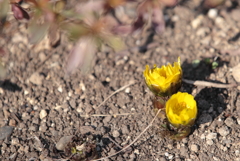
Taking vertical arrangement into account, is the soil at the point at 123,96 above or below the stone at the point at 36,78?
below

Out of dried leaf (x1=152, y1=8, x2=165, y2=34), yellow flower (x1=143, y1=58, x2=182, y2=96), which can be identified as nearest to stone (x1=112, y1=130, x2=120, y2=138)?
yellow flower (x1=143, y1=58, x2=182, y2=96)

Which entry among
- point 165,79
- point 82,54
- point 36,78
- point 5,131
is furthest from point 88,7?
point 5,131

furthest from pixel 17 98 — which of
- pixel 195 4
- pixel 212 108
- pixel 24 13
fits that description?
pixel 195 4

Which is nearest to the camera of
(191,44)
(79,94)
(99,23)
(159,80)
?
(159,80)

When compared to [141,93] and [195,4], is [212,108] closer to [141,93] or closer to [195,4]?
[141,93]

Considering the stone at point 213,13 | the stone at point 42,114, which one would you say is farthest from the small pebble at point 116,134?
the stone at point 213,13

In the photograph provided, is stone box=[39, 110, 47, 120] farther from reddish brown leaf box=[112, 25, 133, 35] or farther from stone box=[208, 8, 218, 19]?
stone box=[208, 8, 218, 19]

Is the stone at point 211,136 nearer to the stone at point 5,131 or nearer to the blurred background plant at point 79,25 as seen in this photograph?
the blurred background plant at point 79,25
